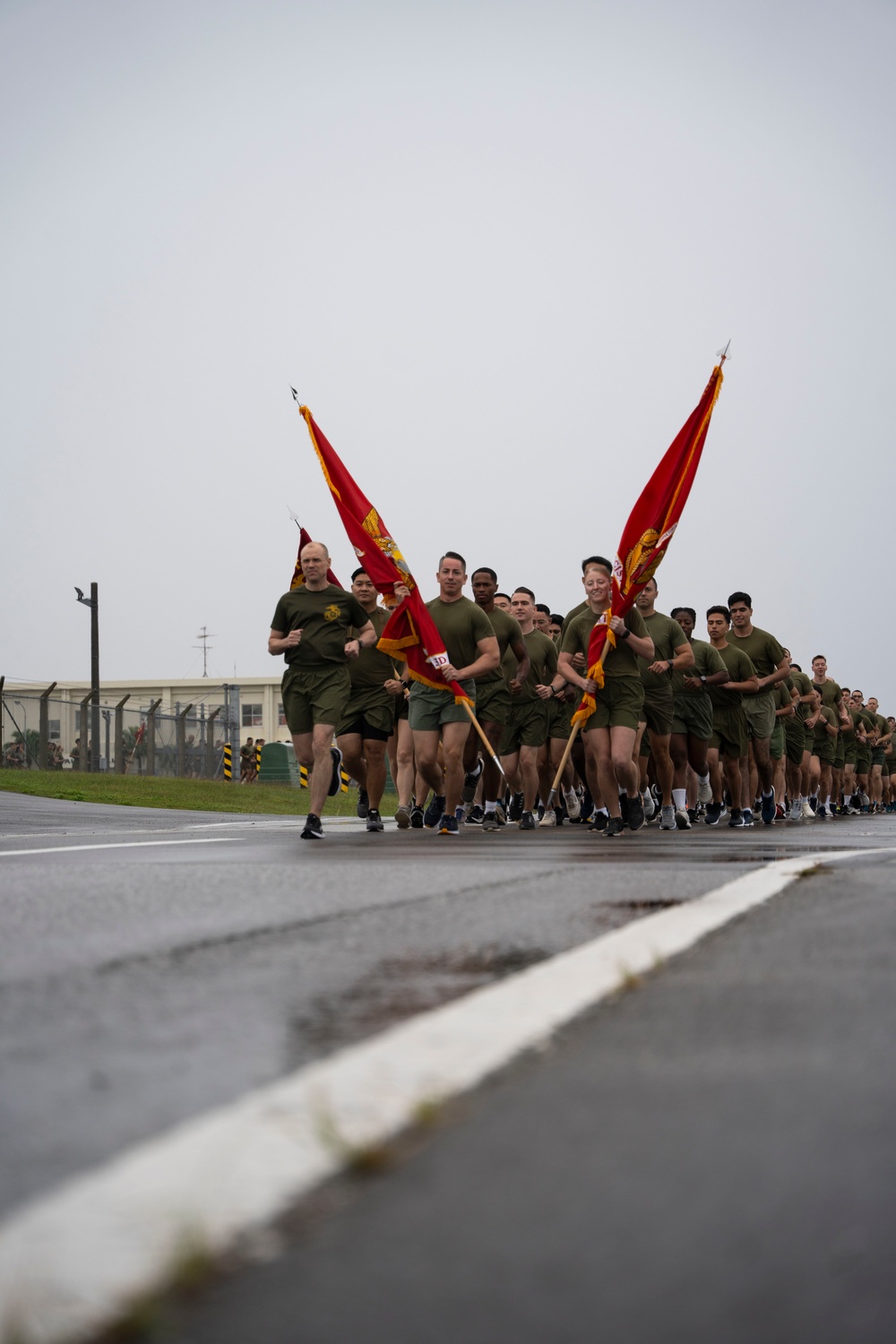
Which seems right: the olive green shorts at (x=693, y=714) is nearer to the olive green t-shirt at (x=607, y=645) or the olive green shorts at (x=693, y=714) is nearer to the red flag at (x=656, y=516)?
the red flag at (x=656, y=516)

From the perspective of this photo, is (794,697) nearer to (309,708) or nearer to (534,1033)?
(309,708)

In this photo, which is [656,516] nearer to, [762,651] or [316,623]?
[762,651]

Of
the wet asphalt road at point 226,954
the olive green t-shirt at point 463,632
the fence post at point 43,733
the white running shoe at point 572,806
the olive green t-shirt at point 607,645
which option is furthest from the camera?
the fence post at point 43,733

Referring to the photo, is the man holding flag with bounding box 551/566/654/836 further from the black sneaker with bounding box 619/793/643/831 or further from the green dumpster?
the green dumpster

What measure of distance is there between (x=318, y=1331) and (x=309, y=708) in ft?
34.1

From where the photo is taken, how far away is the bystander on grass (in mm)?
25094

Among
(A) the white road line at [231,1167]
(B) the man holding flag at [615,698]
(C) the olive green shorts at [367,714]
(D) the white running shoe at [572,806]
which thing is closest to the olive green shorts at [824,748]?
(D) the white running shoe at [572,806]

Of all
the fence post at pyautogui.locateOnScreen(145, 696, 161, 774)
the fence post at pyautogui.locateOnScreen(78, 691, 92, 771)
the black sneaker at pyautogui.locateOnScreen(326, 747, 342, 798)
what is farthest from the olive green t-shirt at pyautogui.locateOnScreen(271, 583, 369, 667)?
the fence post at pyautogui.locateOnScreen(145, 696, 161, 774)

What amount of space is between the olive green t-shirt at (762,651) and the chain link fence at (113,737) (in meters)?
19.9

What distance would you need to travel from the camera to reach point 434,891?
549cm

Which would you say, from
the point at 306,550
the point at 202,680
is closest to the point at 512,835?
the point at 306,550

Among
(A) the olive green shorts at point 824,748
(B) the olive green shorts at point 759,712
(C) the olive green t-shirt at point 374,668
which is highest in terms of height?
(C) the olive green t-shirt at point 374,668

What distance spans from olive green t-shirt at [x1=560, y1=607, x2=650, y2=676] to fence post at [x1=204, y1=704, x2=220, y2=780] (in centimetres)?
3034

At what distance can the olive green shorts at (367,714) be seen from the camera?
14.5m
